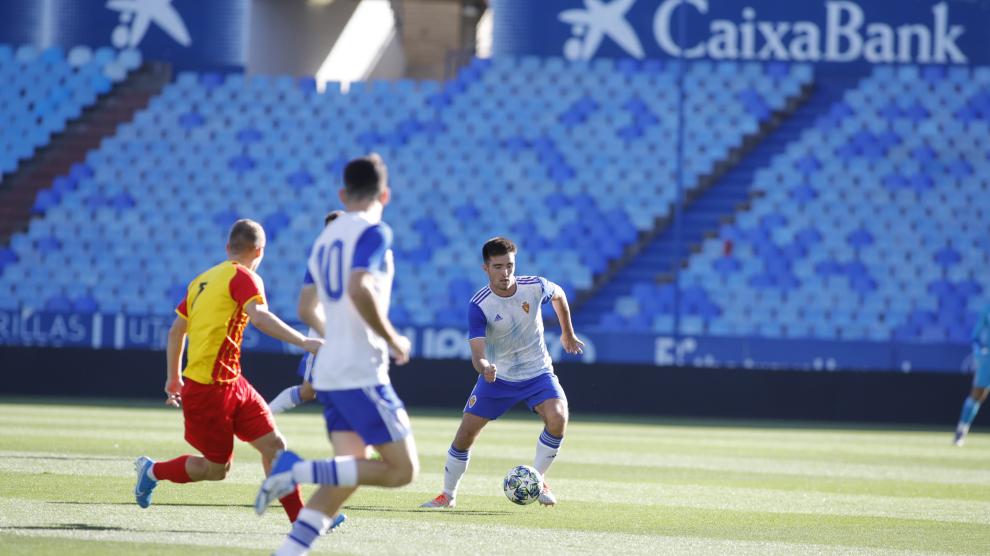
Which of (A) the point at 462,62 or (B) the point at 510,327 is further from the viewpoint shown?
(A) the point at 462,62

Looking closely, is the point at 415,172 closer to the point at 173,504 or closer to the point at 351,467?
the point at 173,504

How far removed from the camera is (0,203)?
83.3 feet

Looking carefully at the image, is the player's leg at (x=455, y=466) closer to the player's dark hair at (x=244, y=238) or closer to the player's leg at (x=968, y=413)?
the player's dark hair at (x=244, y=238)

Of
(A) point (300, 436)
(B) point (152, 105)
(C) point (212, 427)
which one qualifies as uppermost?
(B) point (152, 105)

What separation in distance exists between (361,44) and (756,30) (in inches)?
378

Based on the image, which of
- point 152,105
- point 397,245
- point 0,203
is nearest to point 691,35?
point 397,245

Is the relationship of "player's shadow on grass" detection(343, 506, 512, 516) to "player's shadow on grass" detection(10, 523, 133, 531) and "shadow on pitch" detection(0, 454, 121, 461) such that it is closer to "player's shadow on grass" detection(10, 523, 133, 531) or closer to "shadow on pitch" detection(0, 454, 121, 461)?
"player's shadow on grass" detection(10, 523, 133, 531)

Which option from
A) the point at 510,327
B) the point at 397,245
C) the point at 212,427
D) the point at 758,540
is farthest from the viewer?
the point at 397,245

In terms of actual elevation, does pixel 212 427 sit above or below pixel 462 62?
below

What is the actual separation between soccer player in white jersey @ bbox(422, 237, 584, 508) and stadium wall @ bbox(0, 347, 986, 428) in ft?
37.7

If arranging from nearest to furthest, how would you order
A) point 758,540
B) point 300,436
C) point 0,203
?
point 758,540
point 300,436
point 0,203

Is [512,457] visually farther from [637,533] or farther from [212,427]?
[212,427]

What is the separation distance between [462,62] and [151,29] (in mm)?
6130

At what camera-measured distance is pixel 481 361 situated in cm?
851
